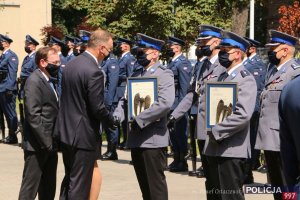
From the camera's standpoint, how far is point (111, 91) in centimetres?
1445

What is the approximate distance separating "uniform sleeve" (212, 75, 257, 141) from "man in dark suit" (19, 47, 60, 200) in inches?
74.1

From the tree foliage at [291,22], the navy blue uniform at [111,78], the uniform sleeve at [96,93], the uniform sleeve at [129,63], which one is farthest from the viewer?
the tree foliage at [291,22]

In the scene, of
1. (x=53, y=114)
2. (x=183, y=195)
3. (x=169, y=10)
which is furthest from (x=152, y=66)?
(x=169, y=10)

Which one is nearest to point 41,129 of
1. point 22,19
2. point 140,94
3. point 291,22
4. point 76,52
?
point 140,94

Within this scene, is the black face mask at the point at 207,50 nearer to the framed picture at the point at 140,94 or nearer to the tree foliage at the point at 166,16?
the framed picture at the point at 140,94

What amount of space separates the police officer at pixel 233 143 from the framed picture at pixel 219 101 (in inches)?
2.5

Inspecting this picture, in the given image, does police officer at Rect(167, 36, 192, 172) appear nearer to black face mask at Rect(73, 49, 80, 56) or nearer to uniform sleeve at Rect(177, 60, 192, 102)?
uniform sleeve at Rect(177, 60, 192, 102)

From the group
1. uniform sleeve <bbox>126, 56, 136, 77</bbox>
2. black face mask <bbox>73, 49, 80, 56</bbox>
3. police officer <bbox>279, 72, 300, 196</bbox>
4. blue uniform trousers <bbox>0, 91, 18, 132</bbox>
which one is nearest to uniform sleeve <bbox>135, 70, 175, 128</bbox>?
police officer <bbox>279, 72, 300, 196</bbox>

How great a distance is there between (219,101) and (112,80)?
283 inches

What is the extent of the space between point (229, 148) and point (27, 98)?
2263 millimetres

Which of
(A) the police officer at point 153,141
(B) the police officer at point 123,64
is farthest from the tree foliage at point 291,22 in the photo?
(A) the police officer at point 153,141

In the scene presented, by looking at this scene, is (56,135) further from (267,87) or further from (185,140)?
(185,140)

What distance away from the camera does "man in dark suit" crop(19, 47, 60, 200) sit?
802cm

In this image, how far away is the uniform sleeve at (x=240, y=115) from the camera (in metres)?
7.03
